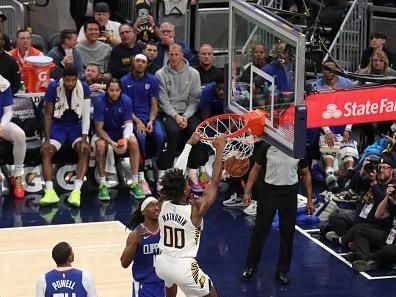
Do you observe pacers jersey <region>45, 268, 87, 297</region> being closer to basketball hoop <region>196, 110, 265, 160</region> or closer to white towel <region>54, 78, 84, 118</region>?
basketball hoop <region>196, 110, 265, 160</region>

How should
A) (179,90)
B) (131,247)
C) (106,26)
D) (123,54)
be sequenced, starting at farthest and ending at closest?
(106,26)
(123,54)
(179,90)
(131,247)

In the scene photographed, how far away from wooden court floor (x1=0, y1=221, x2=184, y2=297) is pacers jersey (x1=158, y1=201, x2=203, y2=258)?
2.00 metres

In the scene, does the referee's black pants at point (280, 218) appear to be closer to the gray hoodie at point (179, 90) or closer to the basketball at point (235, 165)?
the basketball at point (235, 165)

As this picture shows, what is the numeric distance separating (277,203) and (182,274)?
2.61 meters

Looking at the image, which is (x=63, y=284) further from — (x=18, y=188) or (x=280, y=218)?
(x=18, y=188)

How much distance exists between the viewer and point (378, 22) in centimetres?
1778

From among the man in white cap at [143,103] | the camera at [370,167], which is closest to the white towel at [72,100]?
the man in white cap at [143,103]

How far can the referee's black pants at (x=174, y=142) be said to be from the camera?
1488 centimetres

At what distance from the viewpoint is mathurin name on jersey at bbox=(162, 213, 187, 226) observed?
371 inches

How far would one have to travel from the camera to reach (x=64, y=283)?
865 cm

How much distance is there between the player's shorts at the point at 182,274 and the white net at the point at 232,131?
5.13 feet

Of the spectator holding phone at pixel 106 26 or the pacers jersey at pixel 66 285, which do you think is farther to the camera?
the spectator holding phone at pixel 106 26

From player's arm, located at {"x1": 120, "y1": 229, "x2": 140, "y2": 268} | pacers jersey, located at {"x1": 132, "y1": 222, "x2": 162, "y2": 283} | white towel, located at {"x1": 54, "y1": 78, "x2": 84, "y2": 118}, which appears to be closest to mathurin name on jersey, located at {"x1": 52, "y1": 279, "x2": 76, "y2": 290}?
player's arm, located at {"x1": 120, "y1": 229, "x2": 140, "y2": 268}

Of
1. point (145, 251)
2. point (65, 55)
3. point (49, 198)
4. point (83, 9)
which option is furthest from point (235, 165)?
point (83, 9)
